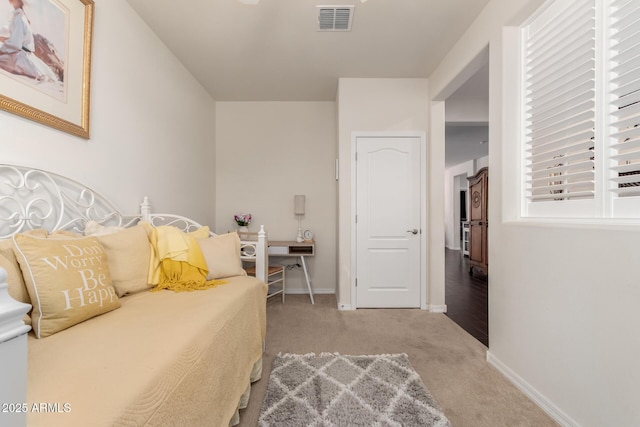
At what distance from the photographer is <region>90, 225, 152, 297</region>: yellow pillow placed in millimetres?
1593

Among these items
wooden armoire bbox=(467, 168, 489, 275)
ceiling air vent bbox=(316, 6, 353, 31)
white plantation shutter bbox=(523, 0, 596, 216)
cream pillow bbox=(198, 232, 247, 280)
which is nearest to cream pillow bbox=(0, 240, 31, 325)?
cream pillow bbox=(198, 232, 247, 280)

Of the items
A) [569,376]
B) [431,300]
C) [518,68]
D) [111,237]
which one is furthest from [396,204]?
[111,237]

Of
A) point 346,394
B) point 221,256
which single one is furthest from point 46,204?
point 346,394

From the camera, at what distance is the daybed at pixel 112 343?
0.68 m

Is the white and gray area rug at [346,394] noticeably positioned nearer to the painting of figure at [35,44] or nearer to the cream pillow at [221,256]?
the cream pillow at [221,256]

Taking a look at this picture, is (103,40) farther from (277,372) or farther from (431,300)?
(431,300)

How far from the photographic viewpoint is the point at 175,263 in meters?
1.87

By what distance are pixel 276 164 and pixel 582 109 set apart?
10.3 feet

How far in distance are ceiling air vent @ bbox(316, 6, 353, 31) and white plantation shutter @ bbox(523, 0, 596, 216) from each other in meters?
1.24

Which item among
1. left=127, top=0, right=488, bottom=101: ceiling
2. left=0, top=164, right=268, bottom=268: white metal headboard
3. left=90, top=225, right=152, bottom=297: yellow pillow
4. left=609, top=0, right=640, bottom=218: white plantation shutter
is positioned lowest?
left=90, top=225, right=152, bottom=297: yellow pillow

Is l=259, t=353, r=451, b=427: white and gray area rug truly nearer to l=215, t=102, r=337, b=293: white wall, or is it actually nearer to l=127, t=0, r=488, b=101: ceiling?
l=215, t=102, r=337, b=293: white wall

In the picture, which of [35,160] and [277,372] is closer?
[35,160]

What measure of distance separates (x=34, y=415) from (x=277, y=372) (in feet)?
4.55

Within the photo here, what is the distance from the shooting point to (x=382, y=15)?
2.22 m
